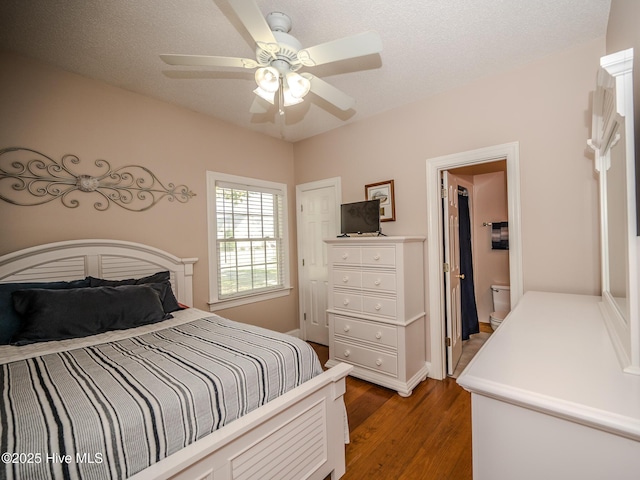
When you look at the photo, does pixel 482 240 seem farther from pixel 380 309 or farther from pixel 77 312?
pixel 77 312

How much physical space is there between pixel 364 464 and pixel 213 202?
2.64m

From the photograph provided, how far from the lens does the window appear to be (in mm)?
3154

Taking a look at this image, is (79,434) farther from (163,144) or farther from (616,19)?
(616,19)

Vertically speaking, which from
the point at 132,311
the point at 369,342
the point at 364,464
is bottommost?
the point at 364,464

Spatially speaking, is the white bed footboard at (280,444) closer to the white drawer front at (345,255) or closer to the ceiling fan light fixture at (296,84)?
the white drawer front at (345,255)

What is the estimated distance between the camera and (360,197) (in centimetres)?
332

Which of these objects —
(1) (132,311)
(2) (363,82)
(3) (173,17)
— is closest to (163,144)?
(3) (173,17)

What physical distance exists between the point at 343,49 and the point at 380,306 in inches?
78.4

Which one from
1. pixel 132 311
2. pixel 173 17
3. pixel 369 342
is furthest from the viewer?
pixel 369 342

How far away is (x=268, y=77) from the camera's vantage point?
1.57 meters

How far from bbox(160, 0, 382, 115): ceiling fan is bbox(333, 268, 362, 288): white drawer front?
1648 mm

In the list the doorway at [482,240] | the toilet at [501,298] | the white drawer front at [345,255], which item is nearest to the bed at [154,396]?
the white drawer front at [345,255]

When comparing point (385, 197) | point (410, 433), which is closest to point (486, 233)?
point (385, 197)

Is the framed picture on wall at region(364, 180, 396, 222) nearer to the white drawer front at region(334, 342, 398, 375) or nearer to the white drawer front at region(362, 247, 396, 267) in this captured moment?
the white drawer front at region(362, 247, 396, 267)
